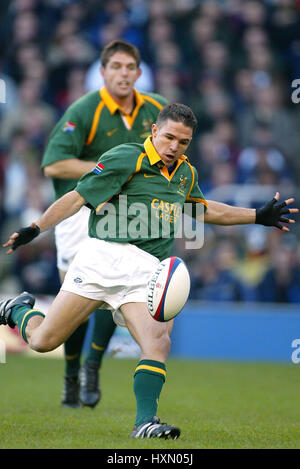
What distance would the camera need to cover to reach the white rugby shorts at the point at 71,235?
682 cm

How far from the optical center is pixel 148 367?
4945mm

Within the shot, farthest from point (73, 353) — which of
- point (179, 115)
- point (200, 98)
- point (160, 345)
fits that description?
point (200, 98)

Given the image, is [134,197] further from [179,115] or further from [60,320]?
[60,320]

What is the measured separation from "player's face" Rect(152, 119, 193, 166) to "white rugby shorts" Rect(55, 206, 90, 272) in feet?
5.59

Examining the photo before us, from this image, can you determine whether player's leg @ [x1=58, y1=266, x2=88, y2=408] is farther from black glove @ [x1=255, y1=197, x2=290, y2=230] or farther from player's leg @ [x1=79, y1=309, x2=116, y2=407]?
black glove @ [x1=255, y1=197, x2=290, y2=230]

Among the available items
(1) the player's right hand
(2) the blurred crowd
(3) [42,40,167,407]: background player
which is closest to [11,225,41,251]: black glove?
(1) the player's right hand

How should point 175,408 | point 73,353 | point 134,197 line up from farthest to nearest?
point 73,353 < point 175,408 < point 134,197

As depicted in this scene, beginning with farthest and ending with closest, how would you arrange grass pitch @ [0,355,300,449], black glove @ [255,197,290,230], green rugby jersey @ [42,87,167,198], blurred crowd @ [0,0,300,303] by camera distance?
blurred crowd @ [0,0,300,303] < green rugby jersey @ [42,87,167,198] < black glove @ [255,197,290,230] < grass pitch @ [0,355,300,449]

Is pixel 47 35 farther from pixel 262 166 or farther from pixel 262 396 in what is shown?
pixel 262 396

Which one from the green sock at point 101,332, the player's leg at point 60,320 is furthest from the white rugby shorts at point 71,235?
the player's leg at point 60,320

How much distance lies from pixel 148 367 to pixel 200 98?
30.0 ft

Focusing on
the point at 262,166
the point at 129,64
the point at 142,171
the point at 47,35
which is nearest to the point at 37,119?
the point at 47,35

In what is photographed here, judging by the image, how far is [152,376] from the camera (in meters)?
4.93

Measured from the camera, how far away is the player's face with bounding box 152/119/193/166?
5152 millimetres
